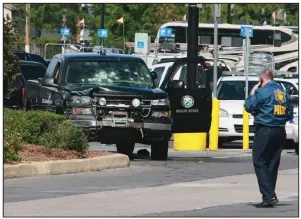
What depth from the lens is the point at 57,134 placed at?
16484 mm

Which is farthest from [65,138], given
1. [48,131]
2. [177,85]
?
[177,85]

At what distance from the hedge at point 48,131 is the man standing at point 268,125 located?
482 cm

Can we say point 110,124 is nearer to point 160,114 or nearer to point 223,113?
point 160,114

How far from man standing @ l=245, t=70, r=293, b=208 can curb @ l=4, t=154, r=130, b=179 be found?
149 inches

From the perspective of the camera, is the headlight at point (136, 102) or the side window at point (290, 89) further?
the side window at point (290, 89)

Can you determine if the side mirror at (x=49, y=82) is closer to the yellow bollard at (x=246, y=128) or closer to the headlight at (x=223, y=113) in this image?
the yellow bollard at (x=246, y=128)

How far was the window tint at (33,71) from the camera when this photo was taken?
28375 millimetres

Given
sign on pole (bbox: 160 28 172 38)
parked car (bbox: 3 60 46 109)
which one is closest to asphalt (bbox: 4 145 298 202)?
parked car (bbox: 3 60 46 109)

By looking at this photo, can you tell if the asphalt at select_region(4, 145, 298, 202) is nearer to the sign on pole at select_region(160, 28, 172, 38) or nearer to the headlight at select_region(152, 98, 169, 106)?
the headlight at select_region(152, 98, 169, 106)

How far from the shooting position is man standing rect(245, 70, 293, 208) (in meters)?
12.2

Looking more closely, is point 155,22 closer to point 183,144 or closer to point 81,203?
point 183,144

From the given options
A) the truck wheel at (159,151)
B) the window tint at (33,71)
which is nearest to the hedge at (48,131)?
the truck wheel at (159,151)

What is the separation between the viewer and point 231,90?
83.6 feet

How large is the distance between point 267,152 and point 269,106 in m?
0.54
